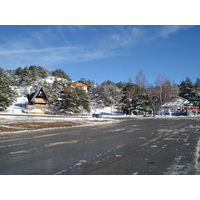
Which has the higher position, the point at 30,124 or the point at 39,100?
the point at 39,100

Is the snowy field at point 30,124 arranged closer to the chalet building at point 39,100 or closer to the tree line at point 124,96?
the tree line at point 124,96

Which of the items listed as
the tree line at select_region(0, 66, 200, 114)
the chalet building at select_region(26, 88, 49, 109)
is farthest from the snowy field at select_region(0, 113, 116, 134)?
the chalet building at select_region(26, 88, 49, 109)

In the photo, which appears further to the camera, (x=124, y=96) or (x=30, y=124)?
(x=124, y=96)

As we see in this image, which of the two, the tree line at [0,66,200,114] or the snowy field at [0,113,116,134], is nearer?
the snowy field at [0,113,116,134]

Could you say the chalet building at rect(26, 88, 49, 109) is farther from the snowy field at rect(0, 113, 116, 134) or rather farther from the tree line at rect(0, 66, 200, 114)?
the snowy field at rect(0, 113, 116, 134)

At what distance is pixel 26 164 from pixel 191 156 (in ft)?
17.5

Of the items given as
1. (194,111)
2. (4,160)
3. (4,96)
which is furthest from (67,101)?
(4,160)

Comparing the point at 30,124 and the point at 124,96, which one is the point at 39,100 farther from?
the point at 30,124

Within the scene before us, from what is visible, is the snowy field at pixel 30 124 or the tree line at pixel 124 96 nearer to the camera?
the snowy field at pixel 30 124

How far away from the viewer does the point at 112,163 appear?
5539 millimetres

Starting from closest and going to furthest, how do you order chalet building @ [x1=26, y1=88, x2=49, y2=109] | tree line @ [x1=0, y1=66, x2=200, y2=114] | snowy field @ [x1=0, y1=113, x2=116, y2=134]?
snowy field @ [x1=0, y1=113, x2=116, y2=134], tree line @ [x1=0, y1=66, x2=200, y2=114], chalet building @ [x1=26, y1=88, x2=49, y2=109]

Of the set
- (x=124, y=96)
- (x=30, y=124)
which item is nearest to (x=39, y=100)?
(x=124, y=96)

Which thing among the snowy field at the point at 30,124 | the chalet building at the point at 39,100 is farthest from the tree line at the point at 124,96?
the snowy field at the point at 30,124
